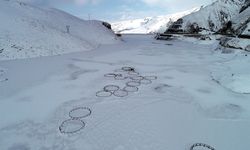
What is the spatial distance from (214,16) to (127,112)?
41224 mm

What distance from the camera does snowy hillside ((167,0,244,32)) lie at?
1587 inches

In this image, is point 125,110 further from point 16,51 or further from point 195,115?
point 16,51

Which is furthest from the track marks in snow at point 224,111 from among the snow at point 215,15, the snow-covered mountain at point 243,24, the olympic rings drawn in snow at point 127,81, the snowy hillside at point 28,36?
the snow at point 215,15

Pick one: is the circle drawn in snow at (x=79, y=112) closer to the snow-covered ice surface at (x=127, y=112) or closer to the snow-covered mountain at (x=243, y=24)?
the snow-covered ice surface at (x=127, y=112)

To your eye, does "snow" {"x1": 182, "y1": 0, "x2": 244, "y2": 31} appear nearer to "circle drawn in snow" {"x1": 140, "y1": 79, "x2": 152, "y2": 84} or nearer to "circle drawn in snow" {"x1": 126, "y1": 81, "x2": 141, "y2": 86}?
"circle drawn in snow" {"x1": 140, "y1": 79, "x2": 152, "y2": 84}

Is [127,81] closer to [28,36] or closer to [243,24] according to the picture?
[28,36]

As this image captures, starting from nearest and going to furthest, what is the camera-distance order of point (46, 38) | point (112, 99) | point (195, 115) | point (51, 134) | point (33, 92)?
point (51, 134), point (195, 115), point (112, 99), point (33, 92), point (46, 38)

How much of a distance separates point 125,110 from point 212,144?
256 cm

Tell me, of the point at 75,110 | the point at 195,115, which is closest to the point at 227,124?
the point at 195,115

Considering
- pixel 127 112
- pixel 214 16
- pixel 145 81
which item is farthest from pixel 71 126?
pixel 214 16

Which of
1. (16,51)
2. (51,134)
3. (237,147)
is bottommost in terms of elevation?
(237,147)

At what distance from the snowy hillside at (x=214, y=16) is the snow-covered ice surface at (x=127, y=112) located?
33.6m

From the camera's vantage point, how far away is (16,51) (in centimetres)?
1423

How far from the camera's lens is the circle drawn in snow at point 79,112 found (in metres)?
5.83
